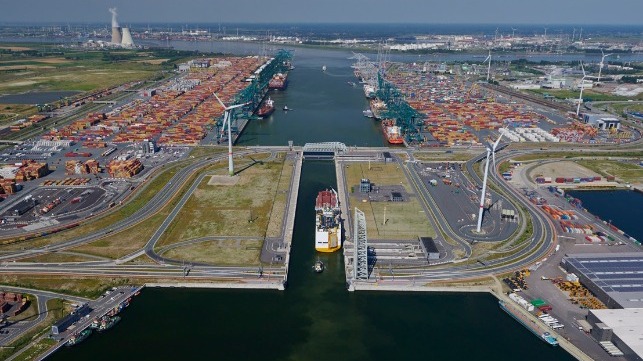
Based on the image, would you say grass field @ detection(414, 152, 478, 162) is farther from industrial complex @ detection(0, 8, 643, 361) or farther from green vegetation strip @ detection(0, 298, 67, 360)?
green vegetation strip @ detection(0, 298, 67, 360)

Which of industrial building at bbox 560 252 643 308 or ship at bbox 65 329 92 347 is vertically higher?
industrial building at bbox 560 252 643 308

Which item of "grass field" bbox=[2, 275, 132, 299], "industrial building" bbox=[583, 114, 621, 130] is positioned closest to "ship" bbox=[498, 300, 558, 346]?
"grass field" bbox=[2, 275, 132, 299]

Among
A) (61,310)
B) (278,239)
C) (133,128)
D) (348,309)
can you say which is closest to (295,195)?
(278,239)

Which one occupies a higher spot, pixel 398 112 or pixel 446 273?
pixel 398 112

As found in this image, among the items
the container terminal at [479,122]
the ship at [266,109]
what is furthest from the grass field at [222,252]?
the ship at [266,109]

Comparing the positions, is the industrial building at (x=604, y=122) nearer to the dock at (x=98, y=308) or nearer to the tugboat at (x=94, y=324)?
the dock at (x=98, y=308)

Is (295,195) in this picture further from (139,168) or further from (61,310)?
(61,310)
